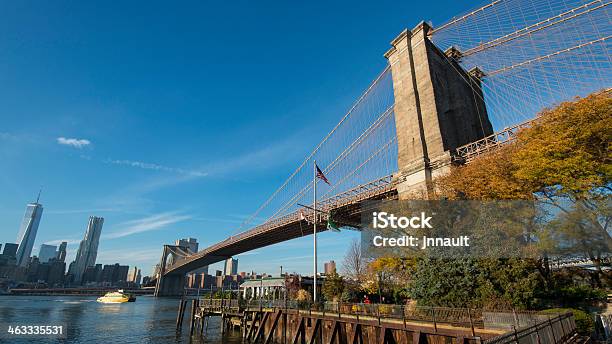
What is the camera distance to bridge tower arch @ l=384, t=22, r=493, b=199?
100 feet

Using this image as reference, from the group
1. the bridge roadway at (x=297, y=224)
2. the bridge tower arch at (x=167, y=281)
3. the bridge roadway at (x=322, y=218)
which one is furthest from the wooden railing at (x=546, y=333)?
the bridge tower arch at (x=167, y=281)

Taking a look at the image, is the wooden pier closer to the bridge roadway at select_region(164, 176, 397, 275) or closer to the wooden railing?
the wooden railing

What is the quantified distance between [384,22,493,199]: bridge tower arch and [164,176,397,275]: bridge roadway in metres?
4.32

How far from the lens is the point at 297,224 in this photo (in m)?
49.8

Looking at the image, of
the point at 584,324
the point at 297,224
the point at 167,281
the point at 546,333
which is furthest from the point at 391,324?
the point at 167,281

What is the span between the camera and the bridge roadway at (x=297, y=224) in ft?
121

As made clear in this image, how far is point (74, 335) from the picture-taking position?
28953 millimetres

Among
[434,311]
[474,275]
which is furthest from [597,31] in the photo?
[434,311]

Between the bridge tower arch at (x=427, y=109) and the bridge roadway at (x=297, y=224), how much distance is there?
4.32m

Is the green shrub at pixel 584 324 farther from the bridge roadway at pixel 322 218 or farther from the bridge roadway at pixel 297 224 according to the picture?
the bridge roadway at pixel 297 224

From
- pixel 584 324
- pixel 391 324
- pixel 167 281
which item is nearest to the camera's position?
pixel 584 324

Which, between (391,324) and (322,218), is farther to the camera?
(322,218)

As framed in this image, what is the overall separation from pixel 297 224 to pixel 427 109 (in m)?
25.8

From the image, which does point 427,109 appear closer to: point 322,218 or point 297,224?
point 322,218
